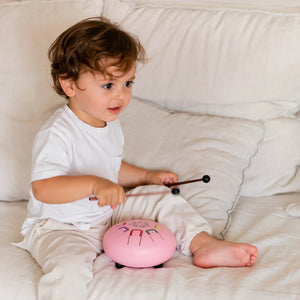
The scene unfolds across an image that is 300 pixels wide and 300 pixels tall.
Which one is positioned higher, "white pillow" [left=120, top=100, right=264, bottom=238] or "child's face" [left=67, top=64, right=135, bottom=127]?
Answer: "child's face" [left=67, top=64, right=135, bottom=127]

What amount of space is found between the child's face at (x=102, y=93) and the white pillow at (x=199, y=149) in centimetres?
27

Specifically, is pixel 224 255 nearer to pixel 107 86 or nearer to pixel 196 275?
Answer: pixel 196 275

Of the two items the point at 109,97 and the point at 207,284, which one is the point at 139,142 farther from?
the point at 207,284

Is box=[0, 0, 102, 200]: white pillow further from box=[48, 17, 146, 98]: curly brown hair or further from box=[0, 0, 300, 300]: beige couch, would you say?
box=[48, 17, 146, 98]: curly brown hair

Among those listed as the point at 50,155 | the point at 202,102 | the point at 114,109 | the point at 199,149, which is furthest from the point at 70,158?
the point at 202,102

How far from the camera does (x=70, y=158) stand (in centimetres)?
135

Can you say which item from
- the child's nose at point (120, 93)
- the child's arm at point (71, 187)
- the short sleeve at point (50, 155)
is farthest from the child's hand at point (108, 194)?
the child's nose at point (120, 93)

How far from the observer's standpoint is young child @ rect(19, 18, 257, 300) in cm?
123

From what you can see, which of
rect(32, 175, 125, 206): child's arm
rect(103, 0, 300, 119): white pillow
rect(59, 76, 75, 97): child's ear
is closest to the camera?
rect(32, 175, 125, 206): child's arm

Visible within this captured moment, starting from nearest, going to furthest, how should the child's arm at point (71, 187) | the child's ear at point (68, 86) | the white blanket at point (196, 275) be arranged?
the white blanket at point (196, 275)
the child's arm at point (71, 187)
the child's ear at point (68, 86)

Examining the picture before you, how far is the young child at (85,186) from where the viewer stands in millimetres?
1230

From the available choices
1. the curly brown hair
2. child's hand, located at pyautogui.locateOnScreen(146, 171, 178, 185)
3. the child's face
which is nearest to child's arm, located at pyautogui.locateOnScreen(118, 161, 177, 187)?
child's hand, located at pyautogui.locateOnScreen(146, 171, 178, 185)

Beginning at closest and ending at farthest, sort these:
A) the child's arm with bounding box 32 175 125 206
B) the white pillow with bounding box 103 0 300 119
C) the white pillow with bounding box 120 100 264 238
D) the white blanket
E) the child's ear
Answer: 1. the white blanket
2. the child's arm with bounding box 32 175 125 206
3. the child's ear
4. the white pillow with bounding box 120 100 264 238
5. the white pillow with bounding box 103 0 300 119

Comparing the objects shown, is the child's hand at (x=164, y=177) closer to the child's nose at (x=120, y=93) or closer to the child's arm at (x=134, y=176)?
the child's arm at (x=134, y=176)
